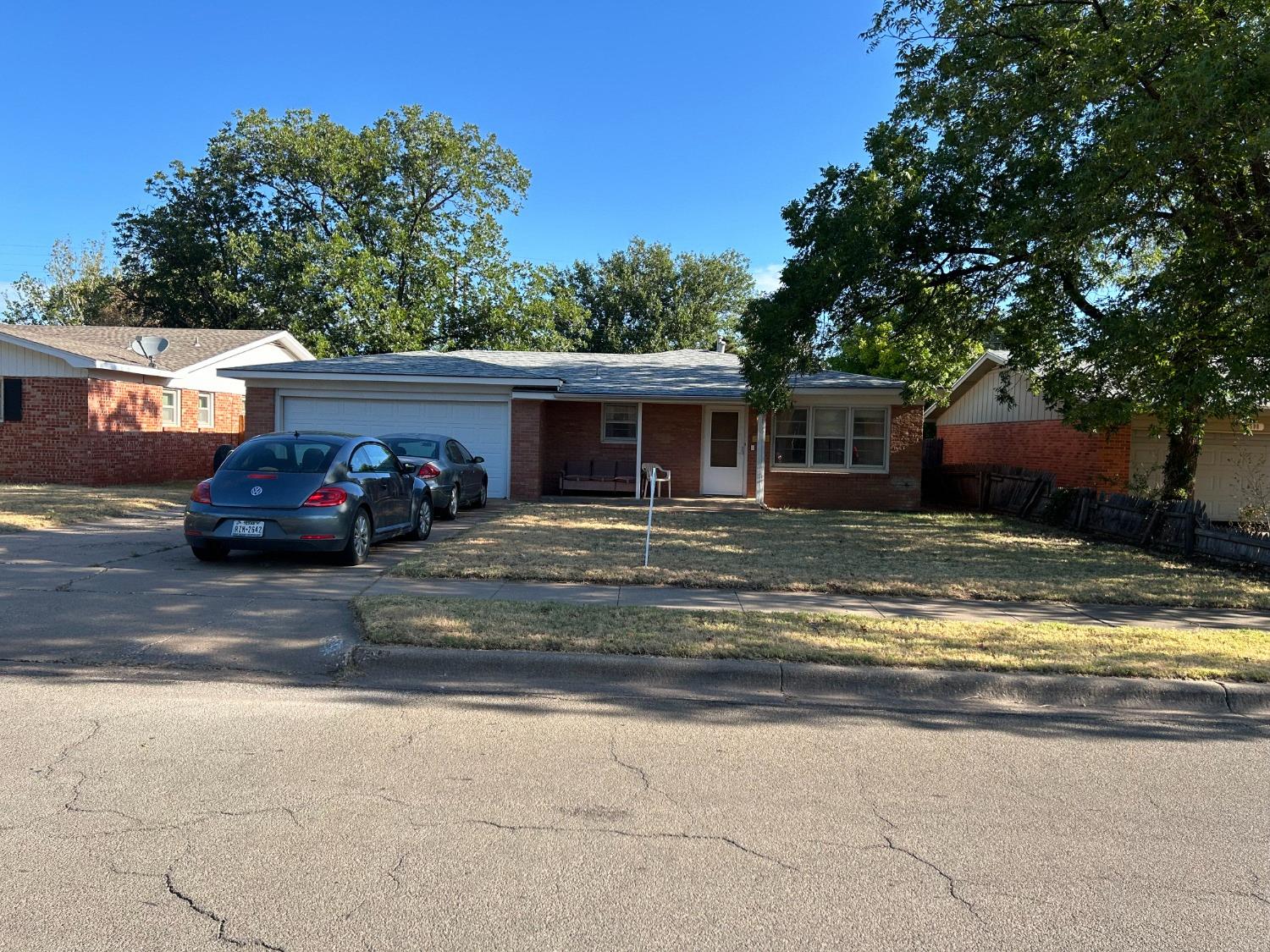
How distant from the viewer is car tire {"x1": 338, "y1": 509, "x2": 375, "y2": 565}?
977cm

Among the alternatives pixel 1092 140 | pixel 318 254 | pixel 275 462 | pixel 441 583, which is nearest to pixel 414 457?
pixel 275 462

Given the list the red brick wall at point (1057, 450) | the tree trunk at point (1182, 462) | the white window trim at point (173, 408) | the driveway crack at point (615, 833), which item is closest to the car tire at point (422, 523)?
the driveway crack at point (615, 833)

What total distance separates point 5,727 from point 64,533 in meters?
8.05

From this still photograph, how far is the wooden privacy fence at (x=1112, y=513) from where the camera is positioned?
470 inches

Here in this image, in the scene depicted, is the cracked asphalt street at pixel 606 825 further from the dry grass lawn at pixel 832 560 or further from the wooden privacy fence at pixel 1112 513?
the wooden privacy fence at pixel 1112 513

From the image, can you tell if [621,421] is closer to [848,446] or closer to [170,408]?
[848,446]

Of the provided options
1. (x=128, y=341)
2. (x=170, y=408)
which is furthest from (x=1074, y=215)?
(x=128, y=341)

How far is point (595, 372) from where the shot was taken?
2086 centimetres

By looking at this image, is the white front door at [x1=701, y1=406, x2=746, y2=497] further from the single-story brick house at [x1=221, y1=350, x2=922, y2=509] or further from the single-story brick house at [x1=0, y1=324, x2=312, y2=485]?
the single-story brick house at [x1=0, y1=324, x2=312, y2=485]

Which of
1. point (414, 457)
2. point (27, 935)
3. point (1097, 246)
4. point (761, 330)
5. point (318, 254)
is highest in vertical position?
point (318, 254)

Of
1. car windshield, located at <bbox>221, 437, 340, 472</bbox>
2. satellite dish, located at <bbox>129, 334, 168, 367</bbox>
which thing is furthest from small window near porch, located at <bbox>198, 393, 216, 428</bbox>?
car windshield, located at <bbox>221, 437, 340, 472</bbox>

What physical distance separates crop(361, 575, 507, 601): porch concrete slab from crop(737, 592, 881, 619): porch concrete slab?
246 cm

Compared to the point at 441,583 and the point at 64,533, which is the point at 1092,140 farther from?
the point at 64,533

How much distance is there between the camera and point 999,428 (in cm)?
2472
